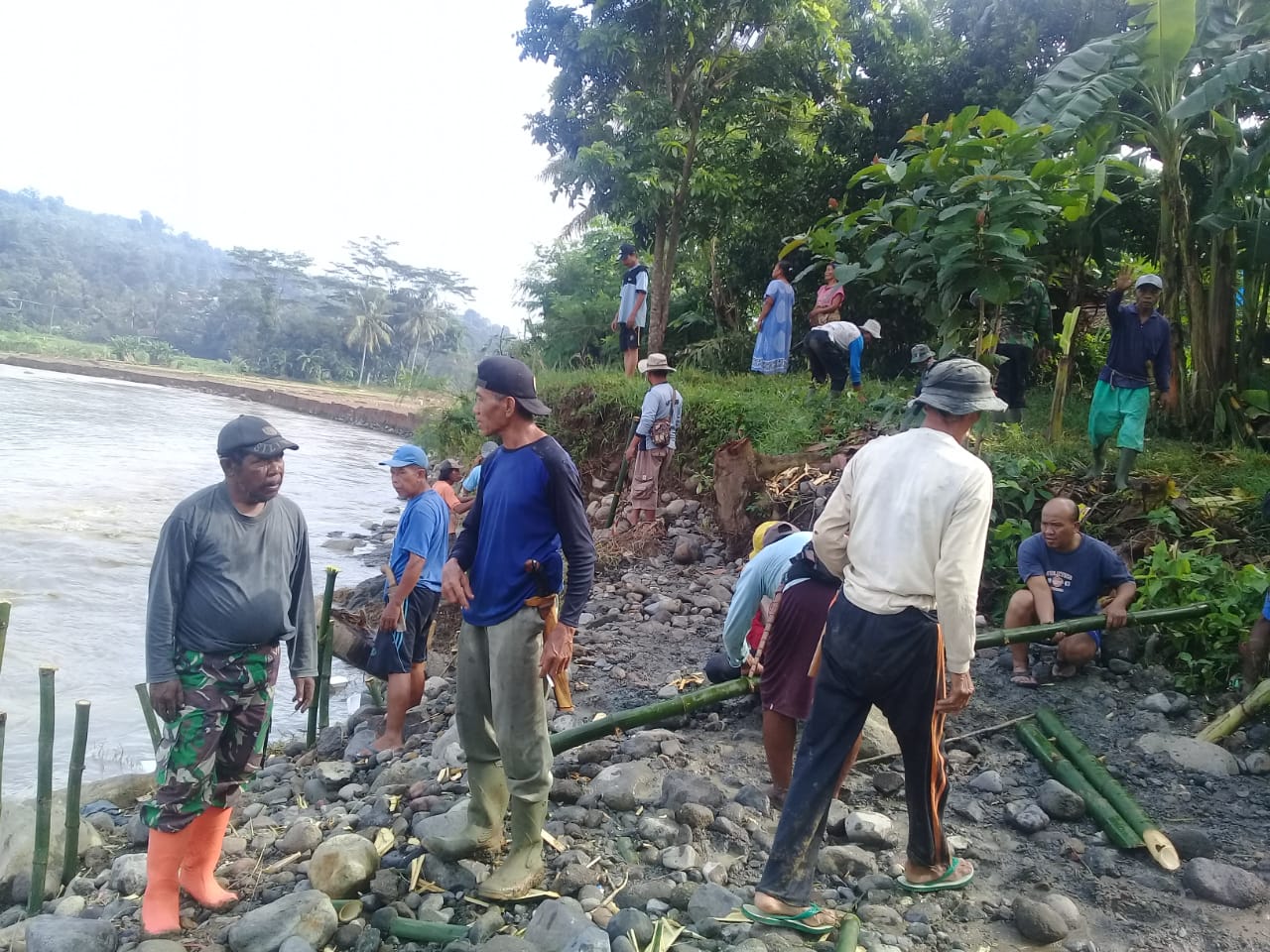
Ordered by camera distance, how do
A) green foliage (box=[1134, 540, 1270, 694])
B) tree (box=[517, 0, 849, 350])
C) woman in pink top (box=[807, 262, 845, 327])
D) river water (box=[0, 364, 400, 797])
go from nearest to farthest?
green foliage (box=[1134, 540, 1270, 694]) → river water (box=[0, 364, 400, 797]) → woman in pink top (box=[807, 262, 845, 327]) → tree (box=[517, 0, 849, 350])

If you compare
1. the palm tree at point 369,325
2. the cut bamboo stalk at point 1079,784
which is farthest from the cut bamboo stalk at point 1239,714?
the palm tree at point 369,325

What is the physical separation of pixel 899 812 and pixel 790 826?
115cm

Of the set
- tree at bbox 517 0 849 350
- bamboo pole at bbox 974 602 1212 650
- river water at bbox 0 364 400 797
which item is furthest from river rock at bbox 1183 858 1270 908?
tree at bbox 517 0 849 350

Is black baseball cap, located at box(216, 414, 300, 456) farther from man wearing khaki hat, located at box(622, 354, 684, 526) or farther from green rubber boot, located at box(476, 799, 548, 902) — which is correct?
man wearing khaki hat, located at box(622, 354, 684, 526)

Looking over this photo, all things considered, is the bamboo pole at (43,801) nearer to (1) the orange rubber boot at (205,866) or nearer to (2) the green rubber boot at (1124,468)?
(1) the orange rubber boot at (205,866)

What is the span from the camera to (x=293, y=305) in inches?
2552

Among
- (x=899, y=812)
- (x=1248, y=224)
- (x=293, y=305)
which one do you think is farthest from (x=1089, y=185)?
(x=293, y=305)

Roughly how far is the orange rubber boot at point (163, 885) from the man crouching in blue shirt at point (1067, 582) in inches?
165

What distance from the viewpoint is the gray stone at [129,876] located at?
3799mm

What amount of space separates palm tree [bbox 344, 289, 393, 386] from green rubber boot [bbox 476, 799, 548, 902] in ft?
191

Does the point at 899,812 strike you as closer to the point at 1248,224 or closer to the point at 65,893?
the point at 65,893

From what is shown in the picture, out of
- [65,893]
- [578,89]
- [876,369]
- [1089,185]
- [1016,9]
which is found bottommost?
[65,893]

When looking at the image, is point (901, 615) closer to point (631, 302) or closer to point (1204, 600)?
point (1204, 600)

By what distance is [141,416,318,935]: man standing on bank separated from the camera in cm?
310
